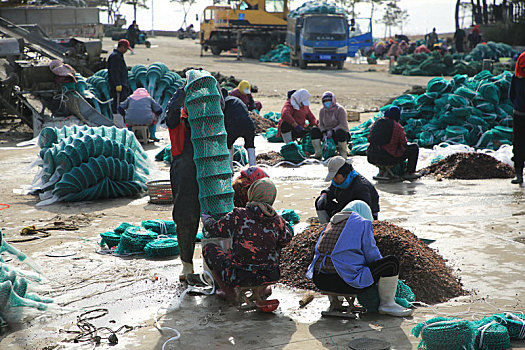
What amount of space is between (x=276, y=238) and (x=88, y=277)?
1.84m

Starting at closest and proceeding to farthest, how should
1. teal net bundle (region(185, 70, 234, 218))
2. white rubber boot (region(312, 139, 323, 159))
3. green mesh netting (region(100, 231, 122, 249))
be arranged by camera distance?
teal net bundle (region(185, 70, 234, 218))
green mesh netting (region(100, 231, 122, 249))
white rubber boot (region(312, 139, 323, 159))

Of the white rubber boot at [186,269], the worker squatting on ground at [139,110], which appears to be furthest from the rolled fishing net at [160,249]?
the worker squatting on ground at [139,110]

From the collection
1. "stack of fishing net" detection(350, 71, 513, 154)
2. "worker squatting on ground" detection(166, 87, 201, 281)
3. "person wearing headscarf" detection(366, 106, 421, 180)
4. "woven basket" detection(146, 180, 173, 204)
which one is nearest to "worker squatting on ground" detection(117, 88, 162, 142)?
"stack of fishing net" detection(350, 71, 513, 154)

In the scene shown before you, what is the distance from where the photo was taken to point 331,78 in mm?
25672

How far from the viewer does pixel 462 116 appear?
1165 cm

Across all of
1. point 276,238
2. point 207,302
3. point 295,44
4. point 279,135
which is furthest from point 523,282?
point 295,44

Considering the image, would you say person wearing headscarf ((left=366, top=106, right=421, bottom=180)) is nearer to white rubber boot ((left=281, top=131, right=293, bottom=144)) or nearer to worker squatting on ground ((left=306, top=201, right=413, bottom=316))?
white rubber boot ((left=281, top=131, right=293, bottom=144))

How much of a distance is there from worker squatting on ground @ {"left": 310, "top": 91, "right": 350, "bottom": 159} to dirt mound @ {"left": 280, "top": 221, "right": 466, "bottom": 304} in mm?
5101

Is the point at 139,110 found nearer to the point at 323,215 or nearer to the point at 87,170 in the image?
the point at 87,170

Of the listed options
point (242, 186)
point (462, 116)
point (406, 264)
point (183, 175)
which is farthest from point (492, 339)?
point (462, 116)

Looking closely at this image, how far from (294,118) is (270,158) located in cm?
95

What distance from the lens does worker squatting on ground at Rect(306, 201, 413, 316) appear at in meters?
4.37

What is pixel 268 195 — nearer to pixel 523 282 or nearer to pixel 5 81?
pixel 523 282

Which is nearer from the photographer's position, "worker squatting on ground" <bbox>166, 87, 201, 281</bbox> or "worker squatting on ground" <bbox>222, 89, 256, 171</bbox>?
"worker squatting on ground" <bbox>166, 87, 201, 281</bbox>
